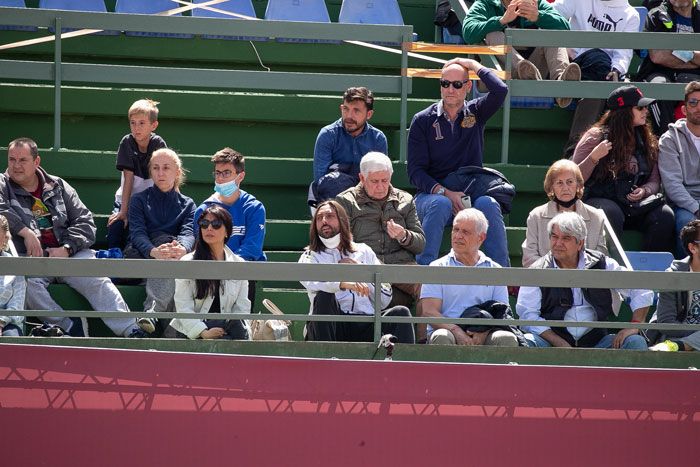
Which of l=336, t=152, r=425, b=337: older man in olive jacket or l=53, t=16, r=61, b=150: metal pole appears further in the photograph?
l=53, t=16, r=61, b=150: metal pole

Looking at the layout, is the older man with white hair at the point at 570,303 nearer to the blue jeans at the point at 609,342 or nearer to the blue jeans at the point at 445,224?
the blue jeans at the point at 609,342

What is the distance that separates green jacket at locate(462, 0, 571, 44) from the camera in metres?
9.66

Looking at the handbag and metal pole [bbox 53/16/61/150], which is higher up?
metal pole [bbox 53/16/61/150]

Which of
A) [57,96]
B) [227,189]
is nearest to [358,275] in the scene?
[227,189]

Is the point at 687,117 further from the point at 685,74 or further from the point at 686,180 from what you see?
the point at 685,74

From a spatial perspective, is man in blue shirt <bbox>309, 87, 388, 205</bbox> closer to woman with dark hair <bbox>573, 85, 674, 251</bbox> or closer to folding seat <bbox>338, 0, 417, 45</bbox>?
woman with dark hair <bbox>573, 85, 674, 251</bbox>

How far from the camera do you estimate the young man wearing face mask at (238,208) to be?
25.3ft

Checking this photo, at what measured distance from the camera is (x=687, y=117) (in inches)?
345

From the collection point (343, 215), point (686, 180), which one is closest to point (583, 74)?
point (686, 180)

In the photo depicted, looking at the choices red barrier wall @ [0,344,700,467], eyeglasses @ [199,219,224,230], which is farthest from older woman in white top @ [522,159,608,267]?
eyeglasses @ [199,219,224,230]

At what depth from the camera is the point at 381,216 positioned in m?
7.68

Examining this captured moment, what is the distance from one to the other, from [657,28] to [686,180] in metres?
1.92

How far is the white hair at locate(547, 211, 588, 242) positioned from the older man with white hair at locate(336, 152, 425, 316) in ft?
2.74

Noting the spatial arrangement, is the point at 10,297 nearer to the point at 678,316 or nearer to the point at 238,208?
the point at 238,208
